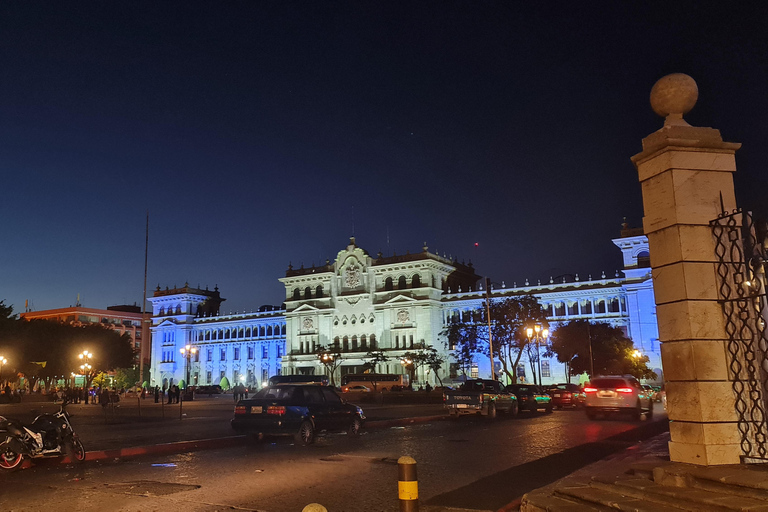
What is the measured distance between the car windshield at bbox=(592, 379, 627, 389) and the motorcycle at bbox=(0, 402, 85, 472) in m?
18.2

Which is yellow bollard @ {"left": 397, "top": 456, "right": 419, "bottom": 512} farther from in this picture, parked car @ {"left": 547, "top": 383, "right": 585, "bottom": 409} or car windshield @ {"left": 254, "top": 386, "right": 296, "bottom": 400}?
parked car @ {"left": 547, "top": 383, "right": 585, "bottom": 409}

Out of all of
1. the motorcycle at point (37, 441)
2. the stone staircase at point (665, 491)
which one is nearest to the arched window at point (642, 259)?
the motorcycle at point (37, 441)

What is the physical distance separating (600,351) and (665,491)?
53806mm

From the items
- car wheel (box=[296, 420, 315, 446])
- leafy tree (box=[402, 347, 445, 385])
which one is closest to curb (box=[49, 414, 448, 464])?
car wheel (box=[296, 420, 315, 446])

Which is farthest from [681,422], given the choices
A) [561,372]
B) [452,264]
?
[452,264]

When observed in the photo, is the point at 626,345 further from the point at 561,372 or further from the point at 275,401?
the point at 275,401

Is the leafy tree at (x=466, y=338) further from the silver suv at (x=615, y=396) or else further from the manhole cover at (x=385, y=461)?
the manhole cover at (x=385, y=461)

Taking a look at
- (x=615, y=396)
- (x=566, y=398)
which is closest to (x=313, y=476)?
(x=615, y=396)

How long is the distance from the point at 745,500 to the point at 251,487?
667 centimetres

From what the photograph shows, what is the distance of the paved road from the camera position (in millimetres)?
8180

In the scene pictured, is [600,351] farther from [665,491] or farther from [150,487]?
[665,491]

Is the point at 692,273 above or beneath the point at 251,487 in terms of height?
above

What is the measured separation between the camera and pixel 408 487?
5.33 metres

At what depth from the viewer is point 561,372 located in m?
70.6
